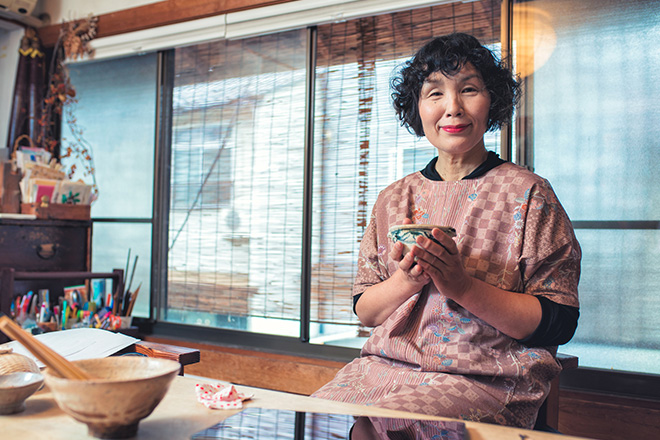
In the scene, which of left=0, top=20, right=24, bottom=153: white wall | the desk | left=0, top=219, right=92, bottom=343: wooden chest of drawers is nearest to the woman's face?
the desk

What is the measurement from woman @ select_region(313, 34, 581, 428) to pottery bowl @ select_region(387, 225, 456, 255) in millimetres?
16

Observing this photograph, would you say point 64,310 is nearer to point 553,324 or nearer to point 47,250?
point 47,250

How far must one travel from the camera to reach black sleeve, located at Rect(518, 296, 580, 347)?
1.19 m

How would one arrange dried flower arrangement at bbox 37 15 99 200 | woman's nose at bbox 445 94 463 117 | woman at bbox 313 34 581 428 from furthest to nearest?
dried flower arrangement at bbox 37 15 99 200 → woman's nose at bbox 445 94 463 117 → woman at bbox 313 34 581 428

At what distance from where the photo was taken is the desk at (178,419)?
2.35ft

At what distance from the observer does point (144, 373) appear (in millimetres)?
735

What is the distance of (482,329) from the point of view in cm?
123

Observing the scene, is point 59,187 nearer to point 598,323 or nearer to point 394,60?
point 394,60

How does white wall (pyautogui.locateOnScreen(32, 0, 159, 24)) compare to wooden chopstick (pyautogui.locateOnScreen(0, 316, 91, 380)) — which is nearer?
wooden chopstick (pyautogui.locateOnScreen(0, 316, 91, 380))

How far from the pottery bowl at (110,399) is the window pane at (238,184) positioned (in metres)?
2.08

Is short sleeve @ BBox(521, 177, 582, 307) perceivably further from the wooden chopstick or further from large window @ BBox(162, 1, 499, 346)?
large window @ BBox(162, 1, 499, 346)

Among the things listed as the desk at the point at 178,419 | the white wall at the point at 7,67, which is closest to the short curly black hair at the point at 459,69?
the desk at the point at 178,419

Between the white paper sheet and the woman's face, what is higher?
the woman's face

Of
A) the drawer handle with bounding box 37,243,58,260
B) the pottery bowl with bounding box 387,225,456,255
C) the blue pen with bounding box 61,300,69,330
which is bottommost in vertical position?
the blue pen with bounding box 61,300,69,330
